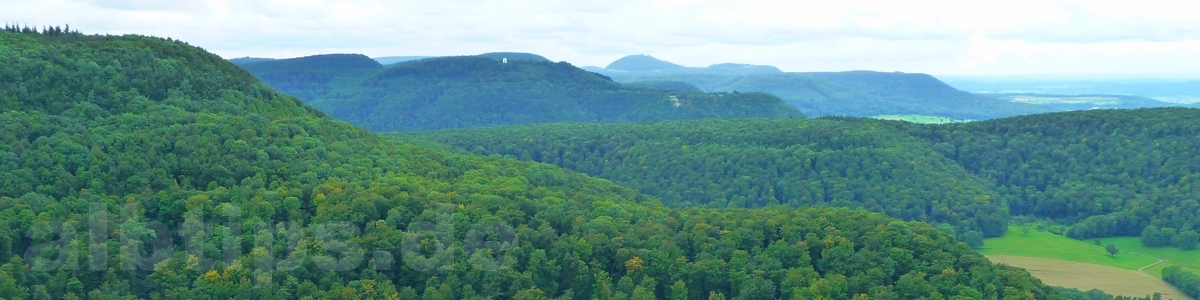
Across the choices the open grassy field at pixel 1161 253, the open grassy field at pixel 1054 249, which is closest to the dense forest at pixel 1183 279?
the open grassy field at pixel 1161 253

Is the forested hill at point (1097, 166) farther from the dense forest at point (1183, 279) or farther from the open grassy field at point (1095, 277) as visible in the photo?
the dense forest at point (1183, 279)

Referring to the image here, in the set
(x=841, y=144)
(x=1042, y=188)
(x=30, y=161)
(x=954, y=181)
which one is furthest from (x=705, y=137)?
(x=30, y=161)

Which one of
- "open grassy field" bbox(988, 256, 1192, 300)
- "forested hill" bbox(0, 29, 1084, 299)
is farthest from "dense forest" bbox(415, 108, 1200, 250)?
"forested hill" bbox(0, 29, 1084, 299)

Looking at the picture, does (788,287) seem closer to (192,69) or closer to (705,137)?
(192,69)

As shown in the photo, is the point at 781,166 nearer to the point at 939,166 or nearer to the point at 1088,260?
the point at 939,166

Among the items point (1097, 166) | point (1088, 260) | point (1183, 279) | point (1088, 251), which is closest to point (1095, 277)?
point (1183, 279)

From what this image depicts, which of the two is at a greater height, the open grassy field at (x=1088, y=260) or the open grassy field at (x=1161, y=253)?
the open grassy field at (x=1161, y=253)
